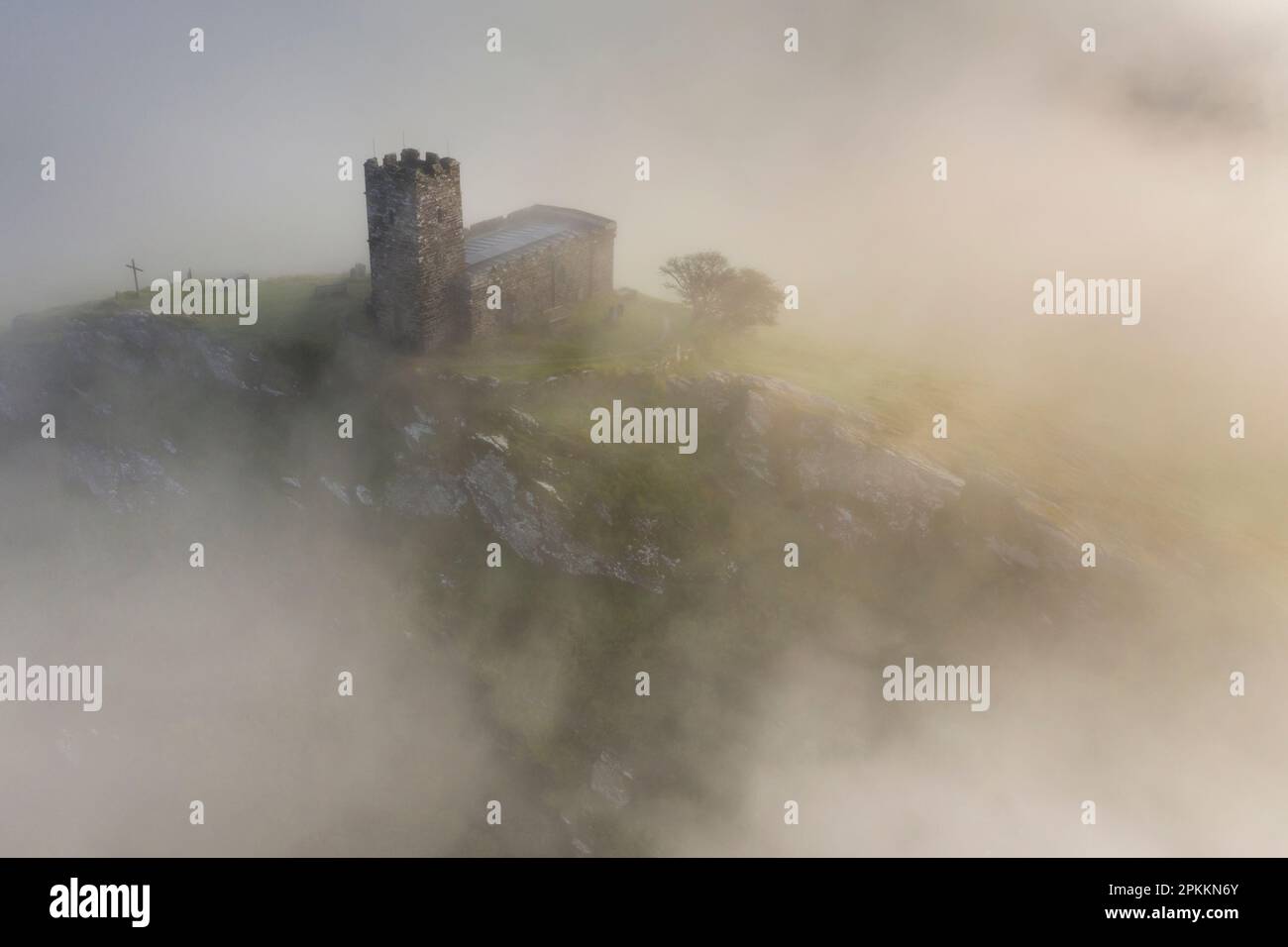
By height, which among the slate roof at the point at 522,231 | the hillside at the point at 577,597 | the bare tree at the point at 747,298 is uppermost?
the slate roof at the point at 522,231

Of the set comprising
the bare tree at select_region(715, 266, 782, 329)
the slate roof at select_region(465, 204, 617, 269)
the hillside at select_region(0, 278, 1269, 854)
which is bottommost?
the hillside at select_region(0, 278, 1269, 854)

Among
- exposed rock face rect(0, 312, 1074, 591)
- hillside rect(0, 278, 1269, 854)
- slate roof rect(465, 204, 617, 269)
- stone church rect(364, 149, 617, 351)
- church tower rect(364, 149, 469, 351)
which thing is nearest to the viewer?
hillside rect(0, 278, 1269, 854)

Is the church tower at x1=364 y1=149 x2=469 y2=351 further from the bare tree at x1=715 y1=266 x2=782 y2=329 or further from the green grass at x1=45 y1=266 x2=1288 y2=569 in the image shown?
the bare tree at x1=715 y1=266 x2=782 y2=329

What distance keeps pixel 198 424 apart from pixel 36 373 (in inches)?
641

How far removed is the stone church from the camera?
56.4 meters

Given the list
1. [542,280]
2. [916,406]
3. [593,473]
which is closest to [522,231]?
[542,280]

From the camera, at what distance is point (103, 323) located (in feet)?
229

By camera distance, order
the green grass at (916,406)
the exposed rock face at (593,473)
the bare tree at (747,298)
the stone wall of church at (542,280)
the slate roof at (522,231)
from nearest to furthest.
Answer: the exposed rock face at (593,473) → the green grass at (916,406) → the stone wall of church at (542,280) → the slate roof at (522,231) → the bare tree at (747,298)

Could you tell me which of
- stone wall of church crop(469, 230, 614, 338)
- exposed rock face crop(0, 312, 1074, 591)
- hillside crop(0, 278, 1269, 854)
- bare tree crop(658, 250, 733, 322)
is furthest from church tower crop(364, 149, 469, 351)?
bare tree crop(658, 250, 733, 322)

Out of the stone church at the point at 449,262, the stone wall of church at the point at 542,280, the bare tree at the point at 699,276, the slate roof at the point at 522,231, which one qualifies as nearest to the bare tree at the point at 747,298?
the bare tree at the point at 699,276

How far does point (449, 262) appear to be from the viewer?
59438 millimetres

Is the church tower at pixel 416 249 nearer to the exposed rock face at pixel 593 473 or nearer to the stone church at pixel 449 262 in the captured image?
the stone church at pixel 449 262

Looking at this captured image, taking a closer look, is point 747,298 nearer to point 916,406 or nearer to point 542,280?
point 542,280

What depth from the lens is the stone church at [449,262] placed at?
185ft
